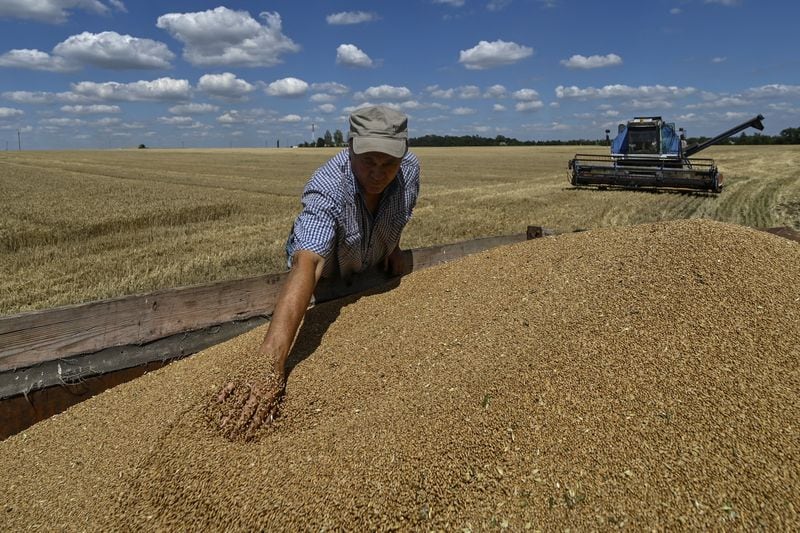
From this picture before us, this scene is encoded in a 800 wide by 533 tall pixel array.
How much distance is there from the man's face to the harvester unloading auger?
44.1 ft

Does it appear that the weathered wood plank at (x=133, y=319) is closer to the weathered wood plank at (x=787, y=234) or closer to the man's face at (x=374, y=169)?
the man's face at (x=374, y=169)

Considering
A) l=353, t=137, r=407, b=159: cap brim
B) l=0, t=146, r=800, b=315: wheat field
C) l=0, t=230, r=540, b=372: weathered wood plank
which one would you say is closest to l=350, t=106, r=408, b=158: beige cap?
l=353, t=137, r=407, b=159: cap brim

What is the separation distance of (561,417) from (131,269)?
5940 millimetres

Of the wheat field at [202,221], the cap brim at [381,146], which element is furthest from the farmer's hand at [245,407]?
the wheat field at [202,221]

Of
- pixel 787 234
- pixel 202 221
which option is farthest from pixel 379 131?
A: pixel 202 221

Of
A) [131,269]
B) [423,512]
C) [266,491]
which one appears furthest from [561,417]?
[131,269]

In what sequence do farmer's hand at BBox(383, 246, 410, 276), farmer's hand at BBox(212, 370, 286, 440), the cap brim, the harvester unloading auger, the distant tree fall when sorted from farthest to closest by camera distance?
1. the distant tree
2. the harvester unloading auger
3. farmer's hand at BBox(383, 246, 410, 276)
4. the cap brim
5. farmer's hand at BBox(212, 370, 286, 440)

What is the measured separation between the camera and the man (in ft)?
5.74

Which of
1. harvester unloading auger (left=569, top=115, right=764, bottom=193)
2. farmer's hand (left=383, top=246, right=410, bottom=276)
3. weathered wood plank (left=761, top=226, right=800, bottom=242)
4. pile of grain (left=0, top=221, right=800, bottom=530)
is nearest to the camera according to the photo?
pile of grain (left=0, top=221, right=800, bottom=530)

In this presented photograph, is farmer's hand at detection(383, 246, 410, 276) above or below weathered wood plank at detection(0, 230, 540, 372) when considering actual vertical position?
above

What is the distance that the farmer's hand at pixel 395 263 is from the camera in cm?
312

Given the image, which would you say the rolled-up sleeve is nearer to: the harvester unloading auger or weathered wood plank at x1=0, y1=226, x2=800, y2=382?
weathered wood plank at x1=0, y1=226, x2=800, y2=382

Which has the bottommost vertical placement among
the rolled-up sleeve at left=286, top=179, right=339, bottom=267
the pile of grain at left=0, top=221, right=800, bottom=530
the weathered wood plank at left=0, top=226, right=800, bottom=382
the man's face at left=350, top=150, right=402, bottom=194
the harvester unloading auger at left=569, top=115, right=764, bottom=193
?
the pile of grain at left=0, top=221, right=800, bottom=530

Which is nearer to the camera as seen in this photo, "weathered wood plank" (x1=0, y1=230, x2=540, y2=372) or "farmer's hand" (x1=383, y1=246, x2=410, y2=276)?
"weathered wood plank" (x1=0, y1=230, x2=540, y2=372)
